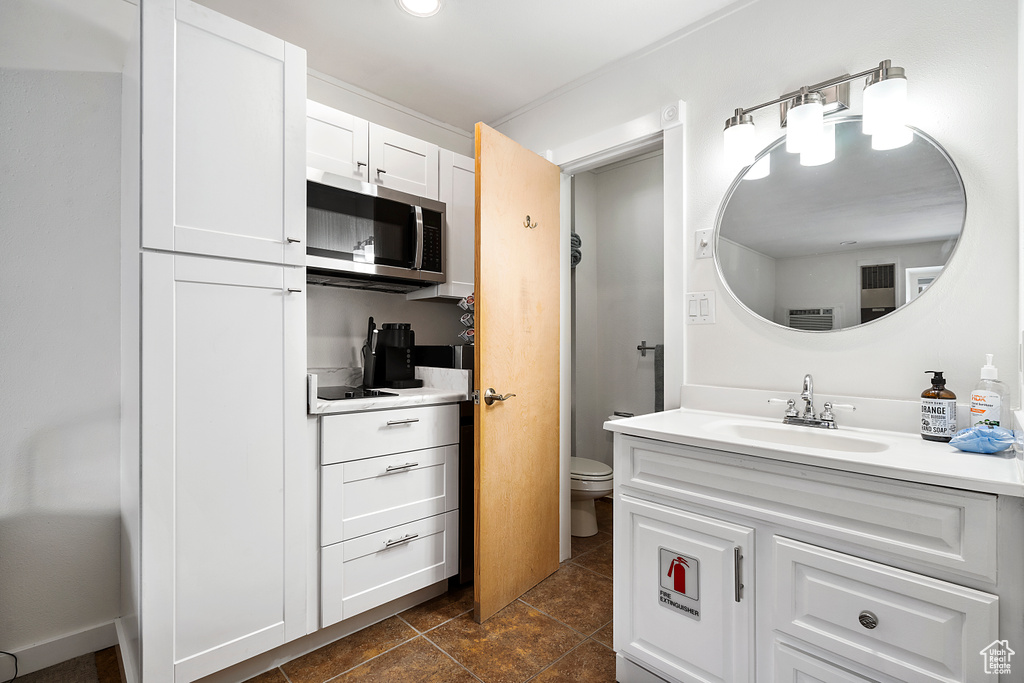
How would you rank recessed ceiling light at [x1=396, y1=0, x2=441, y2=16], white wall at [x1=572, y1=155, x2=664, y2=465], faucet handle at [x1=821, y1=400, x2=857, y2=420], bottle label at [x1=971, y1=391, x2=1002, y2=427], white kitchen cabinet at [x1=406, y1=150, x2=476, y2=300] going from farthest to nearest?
white wall at [x1=572, y1=155, x2=664, y2=465] → white kitchen cabinet at [x1=406, y1=150, x2=476, y2=300] → recessed ceiling light at [x1=396, y1=0, x2=441, y2=16] → faucet handle at [x1=821, y1=400, x2=857, y2=420] → bottle label at [x1=971, y1=391, x2=1002, y2=427]

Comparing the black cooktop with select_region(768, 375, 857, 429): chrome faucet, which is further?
the black cooktop

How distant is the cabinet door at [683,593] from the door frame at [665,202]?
0.68 m

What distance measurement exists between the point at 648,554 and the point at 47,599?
83.5 inches

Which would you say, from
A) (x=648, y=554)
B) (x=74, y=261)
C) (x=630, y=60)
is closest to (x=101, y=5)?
(x=74, y=261)

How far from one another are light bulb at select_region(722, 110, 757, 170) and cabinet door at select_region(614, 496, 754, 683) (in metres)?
1.35

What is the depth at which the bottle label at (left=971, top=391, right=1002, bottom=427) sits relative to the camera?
1.32 metres

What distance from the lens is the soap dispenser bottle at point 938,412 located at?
1382 millimetres

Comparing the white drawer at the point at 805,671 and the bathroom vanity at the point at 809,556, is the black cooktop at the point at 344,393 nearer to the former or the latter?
the bathroom vanity at the point at 809,556

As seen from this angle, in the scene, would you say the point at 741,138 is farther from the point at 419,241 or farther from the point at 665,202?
the point at 419,241

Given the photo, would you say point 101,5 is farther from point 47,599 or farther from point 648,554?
point 648,554

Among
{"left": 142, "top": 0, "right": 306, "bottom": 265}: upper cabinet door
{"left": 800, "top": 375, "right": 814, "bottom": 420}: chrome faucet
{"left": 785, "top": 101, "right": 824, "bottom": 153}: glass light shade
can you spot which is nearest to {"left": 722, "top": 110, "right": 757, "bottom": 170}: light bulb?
{"left": 785, "top": 101, "right": 824, "bottom": 153}: glass light shade

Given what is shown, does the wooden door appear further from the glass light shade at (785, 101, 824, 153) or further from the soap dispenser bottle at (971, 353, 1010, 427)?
the soap dispenser bottle at (971, 353, 1010, 427)

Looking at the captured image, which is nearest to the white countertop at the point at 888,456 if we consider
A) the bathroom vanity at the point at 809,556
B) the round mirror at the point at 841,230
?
the bathroom vanity at the point at 809,556

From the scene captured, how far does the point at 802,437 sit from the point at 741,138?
3.63ft
